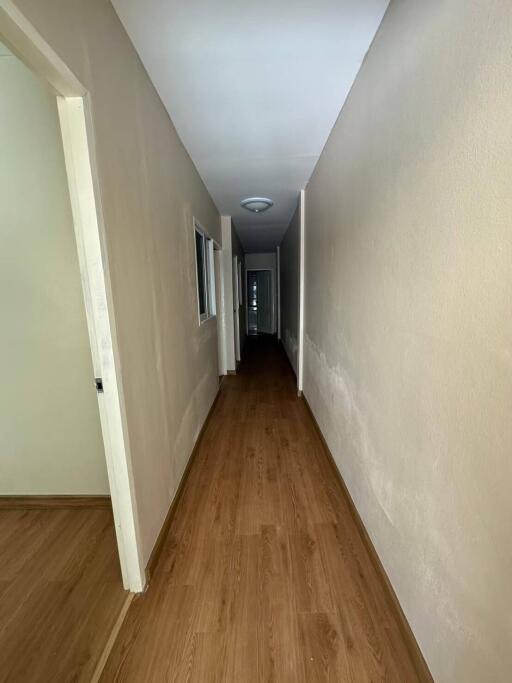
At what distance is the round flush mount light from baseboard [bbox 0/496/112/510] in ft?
10.8

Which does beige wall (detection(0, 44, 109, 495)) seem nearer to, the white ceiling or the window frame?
the white ceiling

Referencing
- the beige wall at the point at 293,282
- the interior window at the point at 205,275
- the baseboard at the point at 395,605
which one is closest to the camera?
the baseboard at the point at 395,605

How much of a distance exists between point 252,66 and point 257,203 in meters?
2.02

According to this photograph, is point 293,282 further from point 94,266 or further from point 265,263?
point 265,263

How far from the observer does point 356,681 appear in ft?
3.18

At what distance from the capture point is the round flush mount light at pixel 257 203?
340 centimetres

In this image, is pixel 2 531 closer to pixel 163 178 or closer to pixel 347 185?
pixel 163 178

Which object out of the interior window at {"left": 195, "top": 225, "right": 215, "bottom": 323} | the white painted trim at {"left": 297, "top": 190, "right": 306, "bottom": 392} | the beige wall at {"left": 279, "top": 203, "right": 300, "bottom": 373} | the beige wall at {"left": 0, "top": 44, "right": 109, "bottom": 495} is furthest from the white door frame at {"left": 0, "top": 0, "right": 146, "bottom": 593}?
the beige wall at {"left": 279, "top": 203, "right": 300, "bottom": 373}

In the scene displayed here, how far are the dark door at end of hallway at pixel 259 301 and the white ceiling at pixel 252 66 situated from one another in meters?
5.70

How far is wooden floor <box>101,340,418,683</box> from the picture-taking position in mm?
1017

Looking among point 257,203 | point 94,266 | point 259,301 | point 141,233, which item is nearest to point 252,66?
point 141,233

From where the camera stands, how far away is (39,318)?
158cm

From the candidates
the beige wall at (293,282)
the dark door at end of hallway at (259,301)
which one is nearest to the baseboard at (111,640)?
the beige wall at (293,282)

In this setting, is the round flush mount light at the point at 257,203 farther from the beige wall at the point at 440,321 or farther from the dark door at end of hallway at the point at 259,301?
the dark door at end of hallway at the point at 259,301
